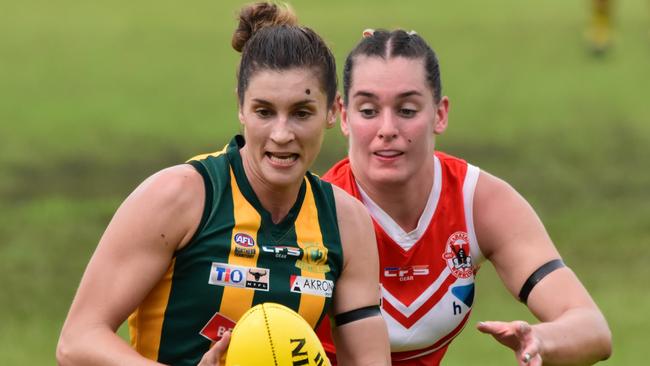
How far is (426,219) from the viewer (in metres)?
6.23

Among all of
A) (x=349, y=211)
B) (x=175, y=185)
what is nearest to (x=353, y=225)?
(x=349, y=211)

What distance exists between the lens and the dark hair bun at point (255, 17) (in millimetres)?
5449

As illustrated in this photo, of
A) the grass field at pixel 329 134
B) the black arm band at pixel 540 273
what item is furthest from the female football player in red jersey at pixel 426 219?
the grass field at pixel 329 134

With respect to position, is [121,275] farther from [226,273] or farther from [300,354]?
[300,354]

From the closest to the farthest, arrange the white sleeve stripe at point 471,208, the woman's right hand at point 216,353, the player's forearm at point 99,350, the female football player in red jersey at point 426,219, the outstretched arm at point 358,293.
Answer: the woman's right hand at point 216,353, the player's forearm at point 99,350, the outstretched arm at point 358,293, the female football player in red jersey at point 426,219, the white sleeve stripe at point 471,208

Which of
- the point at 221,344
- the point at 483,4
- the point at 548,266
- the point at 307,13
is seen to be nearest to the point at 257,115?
the point at 221,344

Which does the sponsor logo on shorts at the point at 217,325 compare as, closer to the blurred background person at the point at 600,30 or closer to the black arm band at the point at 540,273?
the black arm band at the point at 540,273

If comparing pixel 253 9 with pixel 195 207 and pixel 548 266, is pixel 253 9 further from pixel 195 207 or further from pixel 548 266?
pixel 548 266

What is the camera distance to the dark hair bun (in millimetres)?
5449

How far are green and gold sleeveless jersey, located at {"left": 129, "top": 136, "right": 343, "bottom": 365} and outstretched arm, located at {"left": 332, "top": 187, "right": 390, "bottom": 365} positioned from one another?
11 cm

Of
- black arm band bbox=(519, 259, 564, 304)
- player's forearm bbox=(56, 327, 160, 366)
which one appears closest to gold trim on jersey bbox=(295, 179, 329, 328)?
player's forearm bbox=(56, 327, 160, 366)

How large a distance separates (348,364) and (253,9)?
133 cm

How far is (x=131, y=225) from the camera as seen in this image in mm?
4879

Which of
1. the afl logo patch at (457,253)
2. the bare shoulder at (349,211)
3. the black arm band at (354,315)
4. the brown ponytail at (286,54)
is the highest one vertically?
the brown ponytail at (286,54)
